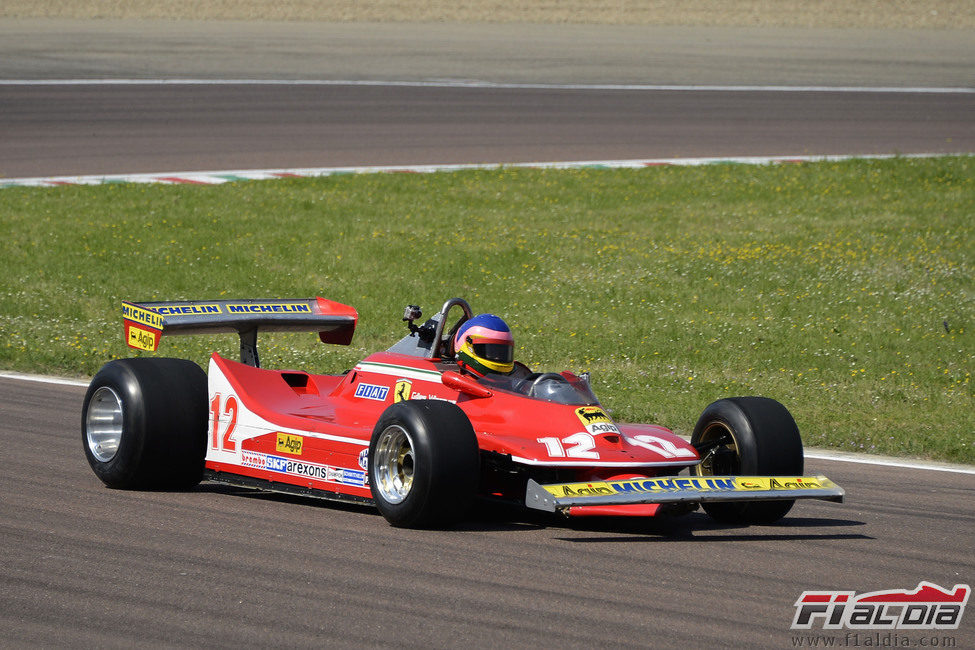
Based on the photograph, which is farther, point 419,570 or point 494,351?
point 494,351

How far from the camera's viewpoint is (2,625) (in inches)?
253

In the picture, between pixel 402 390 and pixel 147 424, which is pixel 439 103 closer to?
pixel 402 390

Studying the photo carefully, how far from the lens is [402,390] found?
963 cm

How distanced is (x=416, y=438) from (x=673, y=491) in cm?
151

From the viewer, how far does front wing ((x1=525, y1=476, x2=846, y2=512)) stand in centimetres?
792

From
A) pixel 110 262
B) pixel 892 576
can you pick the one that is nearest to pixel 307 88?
pixel 110 262

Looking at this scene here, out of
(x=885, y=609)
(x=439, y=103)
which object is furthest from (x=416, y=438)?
(x=439, y=103)

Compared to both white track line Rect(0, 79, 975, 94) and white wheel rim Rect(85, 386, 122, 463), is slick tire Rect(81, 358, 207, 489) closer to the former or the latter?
white wheel rim Rect(85, 386, 122, 463)

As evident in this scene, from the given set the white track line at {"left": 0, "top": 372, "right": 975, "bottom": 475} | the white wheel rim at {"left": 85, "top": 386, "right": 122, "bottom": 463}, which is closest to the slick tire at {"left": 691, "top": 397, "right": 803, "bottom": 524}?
the white track line at {"left": 0, "top": 372, "right": 975, "bottom": 475}

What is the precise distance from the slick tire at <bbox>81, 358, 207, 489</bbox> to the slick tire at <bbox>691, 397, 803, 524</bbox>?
3.53m

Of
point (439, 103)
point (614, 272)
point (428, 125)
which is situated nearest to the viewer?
point (614, 272)

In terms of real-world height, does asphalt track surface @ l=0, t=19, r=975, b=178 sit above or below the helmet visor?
above

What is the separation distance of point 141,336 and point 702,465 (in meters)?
4.20

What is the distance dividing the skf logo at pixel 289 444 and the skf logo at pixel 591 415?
1890mm
